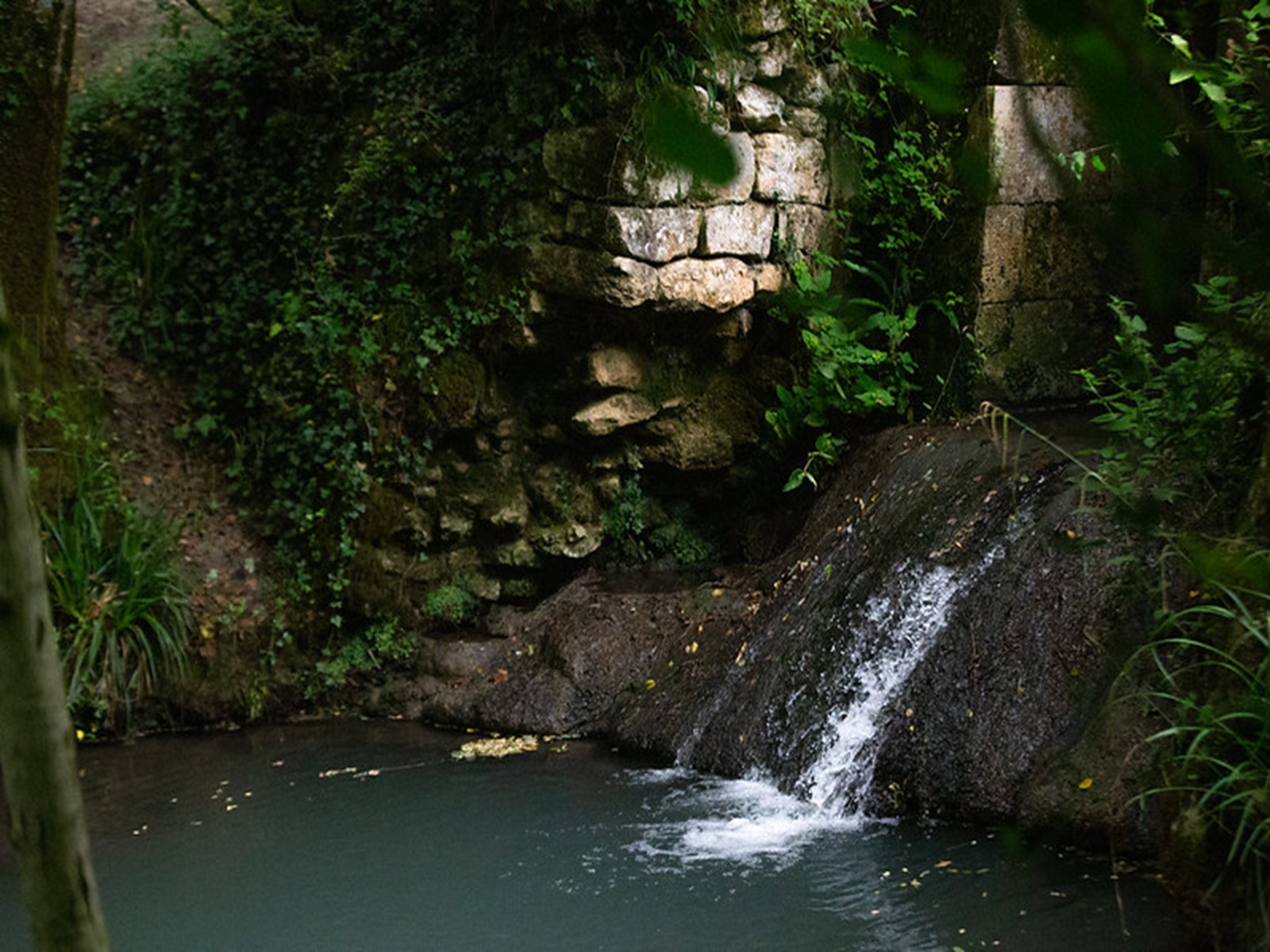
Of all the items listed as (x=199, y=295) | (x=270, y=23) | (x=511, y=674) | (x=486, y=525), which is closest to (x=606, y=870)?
(x=511, y=674)

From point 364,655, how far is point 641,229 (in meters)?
2.69

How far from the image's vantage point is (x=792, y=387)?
7.04 m

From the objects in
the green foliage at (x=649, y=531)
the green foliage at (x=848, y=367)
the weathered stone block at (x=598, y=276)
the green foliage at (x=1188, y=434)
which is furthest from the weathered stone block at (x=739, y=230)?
the green foliage at (x=1188, y=434)

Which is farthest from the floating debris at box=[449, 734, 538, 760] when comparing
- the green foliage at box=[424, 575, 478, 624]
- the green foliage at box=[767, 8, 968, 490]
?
the green foliage at box=[767, 8, 968, 490]

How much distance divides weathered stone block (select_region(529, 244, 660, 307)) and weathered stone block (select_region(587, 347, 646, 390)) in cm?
37

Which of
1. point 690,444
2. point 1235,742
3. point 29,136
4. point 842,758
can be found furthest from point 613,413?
point 1235,742

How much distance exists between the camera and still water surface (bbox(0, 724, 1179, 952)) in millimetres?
3947

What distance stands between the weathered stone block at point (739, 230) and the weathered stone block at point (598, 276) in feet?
1.16

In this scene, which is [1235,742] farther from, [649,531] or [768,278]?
[649,531]

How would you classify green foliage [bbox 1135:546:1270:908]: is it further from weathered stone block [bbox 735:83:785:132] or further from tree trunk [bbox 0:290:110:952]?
weathered stone block [bbox 735:83:785:132]

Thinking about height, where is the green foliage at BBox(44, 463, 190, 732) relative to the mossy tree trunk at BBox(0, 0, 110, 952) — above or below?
below

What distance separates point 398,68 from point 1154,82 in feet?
23.6

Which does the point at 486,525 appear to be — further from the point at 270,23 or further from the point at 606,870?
the point at 270,23

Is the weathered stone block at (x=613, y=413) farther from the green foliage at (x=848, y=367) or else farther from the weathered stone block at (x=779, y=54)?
the weathered stone block at (x=779, y=54)
